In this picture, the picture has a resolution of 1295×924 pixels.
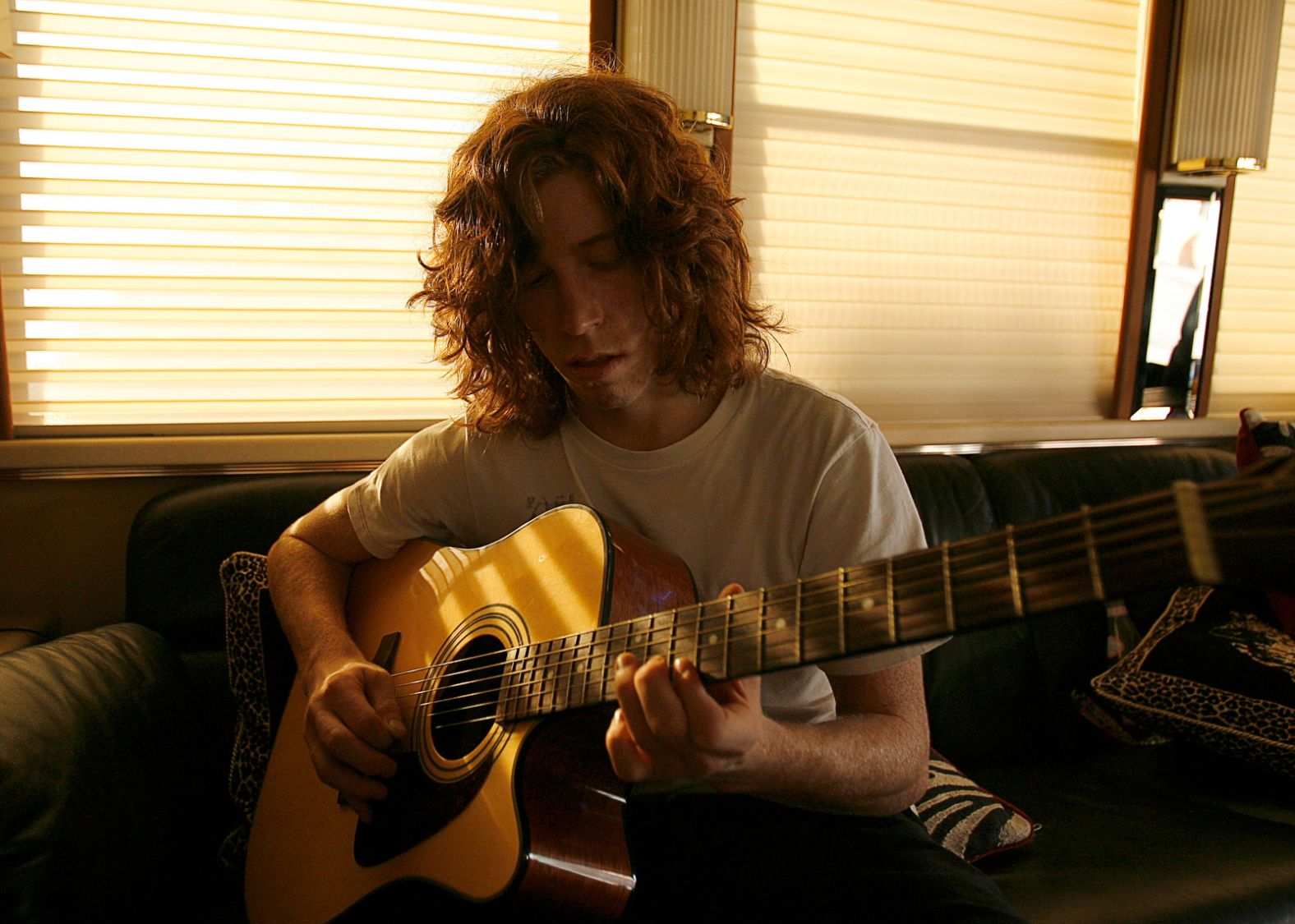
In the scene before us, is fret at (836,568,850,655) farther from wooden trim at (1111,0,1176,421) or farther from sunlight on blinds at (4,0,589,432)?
wooden trim at (1111,0,1176,421)

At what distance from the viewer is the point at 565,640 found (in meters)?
0.91

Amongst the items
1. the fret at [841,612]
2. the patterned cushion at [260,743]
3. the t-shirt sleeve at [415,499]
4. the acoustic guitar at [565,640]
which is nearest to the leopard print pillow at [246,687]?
the patterned cushion at [260,743]

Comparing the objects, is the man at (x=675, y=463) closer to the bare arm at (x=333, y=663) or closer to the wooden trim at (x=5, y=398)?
the bare arm at (x=333, y=663)

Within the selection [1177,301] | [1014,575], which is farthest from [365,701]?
[1177,301]

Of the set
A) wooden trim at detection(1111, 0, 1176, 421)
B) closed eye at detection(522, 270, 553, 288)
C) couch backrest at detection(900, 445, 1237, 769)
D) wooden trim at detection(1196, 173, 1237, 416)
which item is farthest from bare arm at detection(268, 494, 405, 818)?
wooden trim at detection(1196, 173, 1237, 416)

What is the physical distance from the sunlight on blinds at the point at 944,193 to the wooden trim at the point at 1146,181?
59 millimetres

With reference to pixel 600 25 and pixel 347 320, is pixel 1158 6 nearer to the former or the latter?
pixel 600 25

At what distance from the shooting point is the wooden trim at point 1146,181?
2584mm

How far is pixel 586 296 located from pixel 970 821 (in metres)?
1.02

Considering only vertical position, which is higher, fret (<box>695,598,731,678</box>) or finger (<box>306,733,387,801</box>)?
fret (<box>695,598,731,678</box>)

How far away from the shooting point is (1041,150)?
8.57 ft

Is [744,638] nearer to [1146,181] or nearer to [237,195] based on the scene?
[237,195]

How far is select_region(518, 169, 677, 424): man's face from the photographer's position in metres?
1.12

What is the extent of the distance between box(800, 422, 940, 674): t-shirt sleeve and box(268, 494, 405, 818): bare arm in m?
0.55
